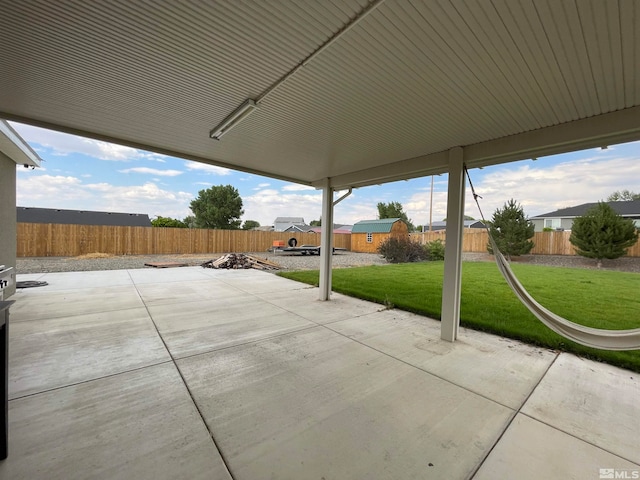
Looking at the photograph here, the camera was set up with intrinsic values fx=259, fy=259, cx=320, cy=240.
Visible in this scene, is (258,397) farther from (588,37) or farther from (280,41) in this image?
(588,37)

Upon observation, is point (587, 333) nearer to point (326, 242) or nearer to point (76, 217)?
point (326, 242)

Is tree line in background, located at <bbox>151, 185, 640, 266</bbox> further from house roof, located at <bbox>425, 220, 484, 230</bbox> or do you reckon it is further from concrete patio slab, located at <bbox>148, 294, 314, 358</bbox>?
house roof, located at <bbox>425, 220, 484, 230</bbox>

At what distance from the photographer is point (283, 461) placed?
1.54 meters

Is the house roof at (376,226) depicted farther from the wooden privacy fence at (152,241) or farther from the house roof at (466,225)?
the house roof at (466,225)

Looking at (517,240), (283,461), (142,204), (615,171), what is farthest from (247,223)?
(283,461)

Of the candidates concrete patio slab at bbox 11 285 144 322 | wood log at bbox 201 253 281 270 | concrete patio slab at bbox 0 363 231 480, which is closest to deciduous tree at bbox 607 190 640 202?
wood log at bbox 201 253 281 270

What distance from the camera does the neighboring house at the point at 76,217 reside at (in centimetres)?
1856

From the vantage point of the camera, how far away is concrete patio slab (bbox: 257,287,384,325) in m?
4.54

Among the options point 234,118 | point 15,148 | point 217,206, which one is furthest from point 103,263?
point 217,206

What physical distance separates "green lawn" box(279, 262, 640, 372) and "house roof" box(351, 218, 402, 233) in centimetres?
1068

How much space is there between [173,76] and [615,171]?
13059 mm

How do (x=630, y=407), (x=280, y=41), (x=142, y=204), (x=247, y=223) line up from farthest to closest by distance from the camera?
1. (x=247, y=223)
2. (x=142, y=204)
3. (x=630, y=407)
4. (x=280, y=41)

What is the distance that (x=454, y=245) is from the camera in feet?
A: 11.9

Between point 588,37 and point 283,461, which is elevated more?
point 588,37
